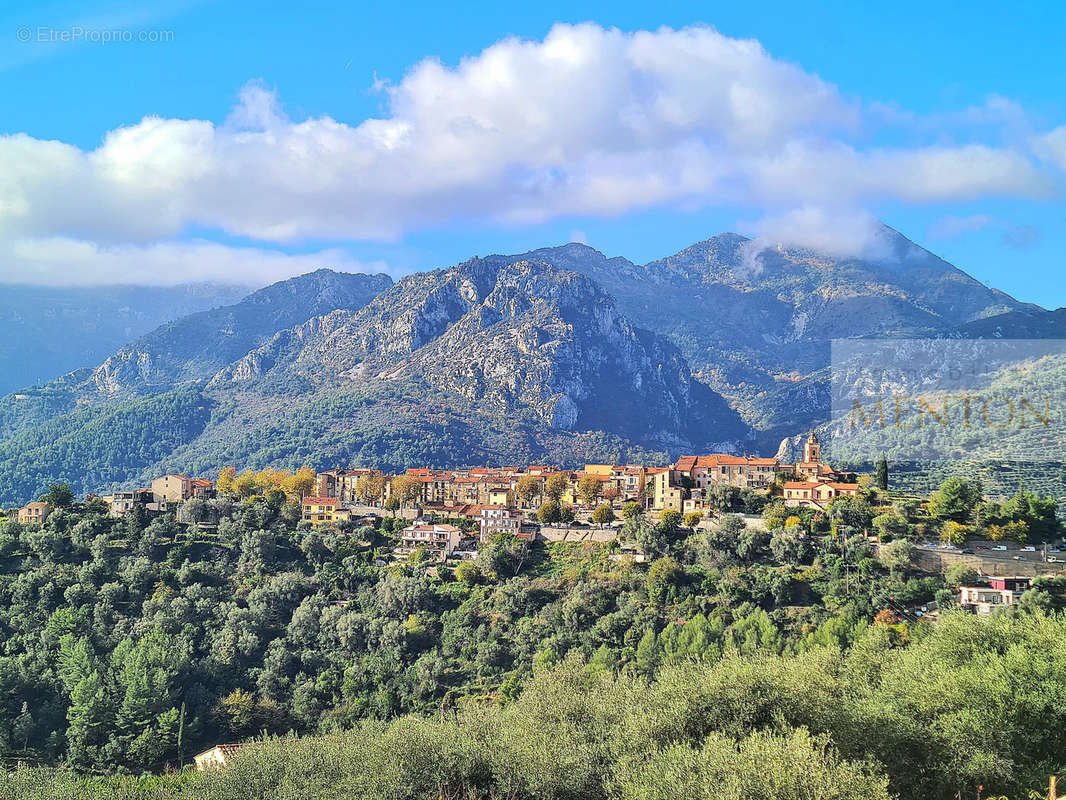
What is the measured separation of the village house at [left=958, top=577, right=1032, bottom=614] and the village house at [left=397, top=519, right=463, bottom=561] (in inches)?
1315

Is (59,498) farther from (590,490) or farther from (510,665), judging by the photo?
(510,665)

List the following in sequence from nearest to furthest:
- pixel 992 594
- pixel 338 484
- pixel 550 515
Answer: pixel 992 594 → pixel 550 515 → pixel 338 484

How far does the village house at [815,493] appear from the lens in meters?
63.4

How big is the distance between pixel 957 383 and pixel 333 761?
96.1m

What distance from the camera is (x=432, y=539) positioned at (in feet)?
230

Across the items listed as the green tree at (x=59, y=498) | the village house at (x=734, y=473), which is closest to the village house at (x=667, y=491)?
the village house at (x=734, y=473)

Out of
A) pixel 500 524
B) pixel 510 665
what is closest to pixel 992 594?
pixel 510 665

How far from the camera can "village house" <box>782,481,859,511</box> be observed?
63.4 metres

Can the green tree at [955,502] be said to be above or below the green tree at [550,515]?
above

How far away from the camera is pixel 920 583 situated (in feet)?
164

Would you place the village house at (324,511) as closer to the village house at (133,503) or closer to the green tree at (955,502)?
the village house at (133,503)

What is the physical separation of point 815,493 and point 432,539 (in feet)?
87.3

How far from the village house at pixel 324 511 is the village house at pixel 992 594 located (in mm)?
45784

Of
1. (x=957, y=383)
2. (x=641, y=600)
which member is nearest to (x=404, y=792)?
(x=641, y=600)
